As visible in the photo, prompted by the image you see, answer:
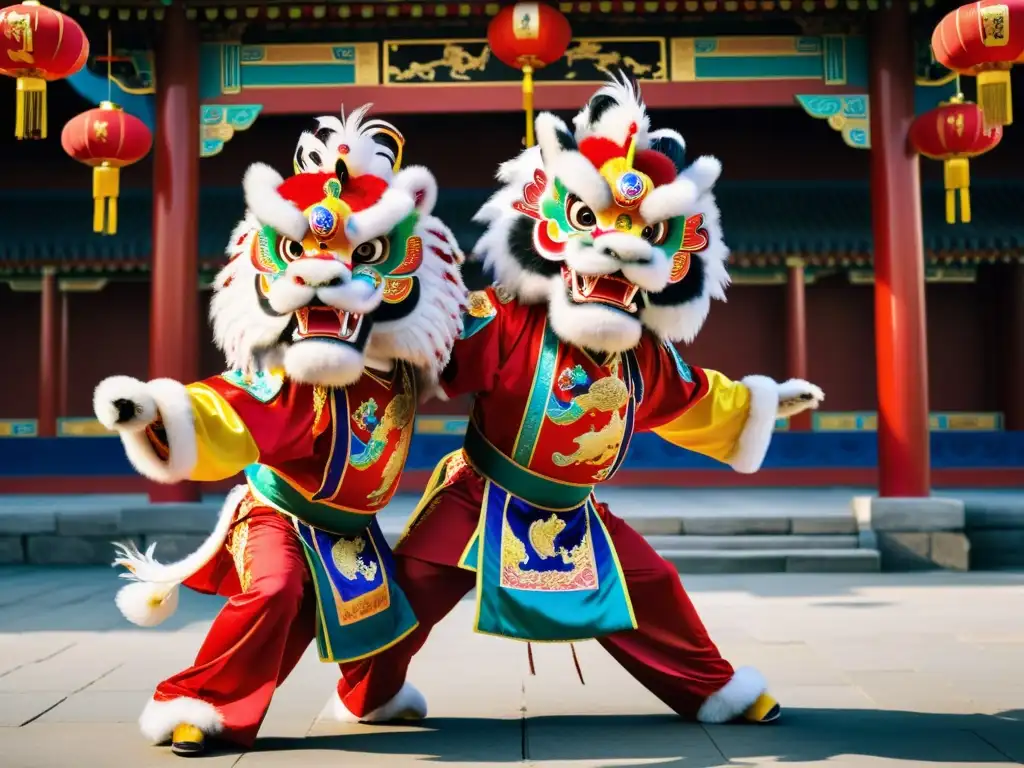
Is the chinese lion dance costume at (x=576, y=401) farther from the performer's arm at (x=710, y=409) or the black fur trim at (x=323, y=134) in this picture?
the black fur trim at (x=323, y=134)

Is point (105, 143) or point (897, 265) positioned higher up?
point (105, 143)

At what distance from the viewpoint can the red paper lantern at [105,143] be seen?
22.0 feet

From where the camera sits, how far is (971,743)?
2.93m

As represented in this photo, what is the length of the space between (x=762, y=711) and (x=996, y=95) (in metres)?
3.85

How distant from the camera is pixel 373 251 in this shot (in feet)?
9.66

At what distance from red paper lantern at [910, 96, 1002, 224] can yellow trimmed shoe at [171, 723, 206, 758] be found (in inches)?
217

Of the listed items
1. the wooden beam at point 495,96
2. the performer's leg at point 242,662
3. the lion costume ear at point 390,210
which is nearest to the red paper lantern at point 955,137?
the wooden beam at point 495,96

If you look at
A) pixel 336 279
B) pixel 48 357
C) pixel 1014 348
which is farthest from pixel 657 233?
pixel 48 357

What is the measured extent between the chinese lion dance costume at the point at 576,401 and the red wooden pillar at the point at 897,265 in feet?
14.2

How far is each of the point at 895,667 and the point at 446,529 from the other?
197cm

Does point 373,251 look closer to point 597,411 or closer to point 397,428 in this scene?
point 397,428

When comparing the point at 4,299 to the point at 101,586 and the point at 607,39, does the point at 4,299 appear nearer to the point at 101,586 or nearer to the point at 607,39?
the point at 101,586

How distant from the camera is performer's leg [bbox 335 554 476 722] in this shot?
3.11 meters

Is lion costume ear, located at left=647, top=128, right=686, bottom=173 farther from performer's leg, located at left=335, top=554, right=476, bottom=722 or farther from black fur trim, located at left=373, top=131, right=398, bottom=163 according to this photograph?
performer's leg, located at left=335, top=554, right=476, bottom=722
